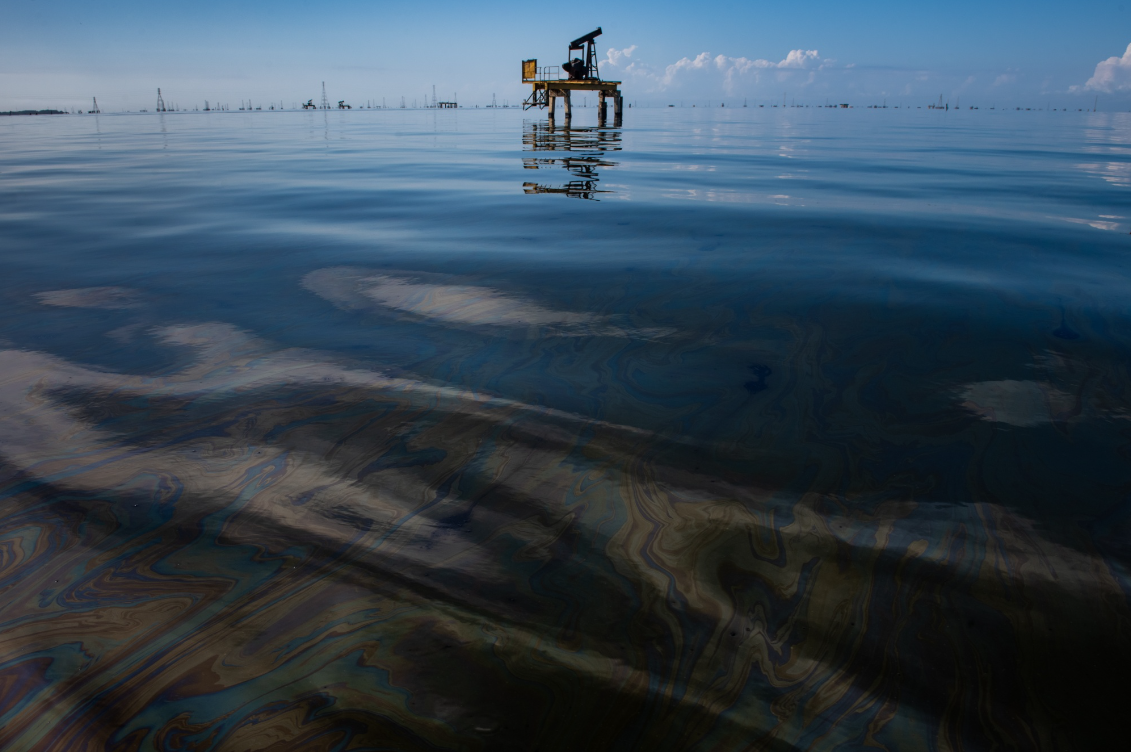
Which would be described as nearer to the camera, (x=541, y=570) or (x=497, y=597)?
(x=497, y=597)

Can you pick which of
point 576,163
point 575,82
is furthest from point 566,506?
point 575,82

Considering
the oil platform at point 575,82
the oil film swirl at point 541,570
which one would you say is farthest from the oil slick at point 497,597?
the oil platform at point 575,82

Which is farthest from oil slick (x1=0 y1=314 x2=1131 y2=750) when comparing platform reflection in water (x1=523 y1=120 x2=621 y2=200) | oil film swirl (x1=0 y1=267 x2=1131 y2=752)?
platform reflection in water (x1=523 y1=120 x2=621 y2=200)

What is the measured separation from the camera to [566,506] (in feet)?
7.28

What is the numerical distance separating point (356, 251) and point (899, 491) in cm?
518

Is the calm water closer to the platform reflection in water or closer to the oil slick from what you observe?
the oil slick

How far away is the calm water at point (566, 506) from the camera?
148 cm

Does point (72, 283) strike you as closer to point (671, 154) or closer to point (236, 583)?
point (236, 583)

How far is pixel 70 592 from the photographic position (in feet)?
5.86

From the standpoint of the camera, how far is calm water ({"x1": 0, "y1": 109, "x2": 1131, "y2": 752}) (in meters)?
1.48

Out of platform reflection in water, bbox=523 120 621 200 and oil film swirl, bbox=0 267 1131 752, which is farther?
platform reflection in water, bbox=523 120 621 200

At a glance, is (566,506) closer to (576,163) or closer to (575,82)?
(576,163)

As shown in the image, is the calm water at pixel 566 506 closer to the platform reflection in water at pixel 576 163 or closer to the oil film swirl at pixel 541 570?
the oil film swirl at pixel 541 570

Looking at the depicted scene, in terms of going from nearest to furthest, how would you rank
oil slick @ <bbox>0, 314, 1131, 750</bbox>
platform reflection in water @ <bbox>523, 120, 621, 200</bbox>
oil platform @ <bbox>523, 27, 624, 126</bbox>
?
1. oil slick @ <bbox>0, 314, 1131, 750</bbox>
2. platform reflection in water @ <bbox>523, 120, 621, 200</bbox>
3. oil platform @ <bbox>523, 27, 624, 126</bbox>
